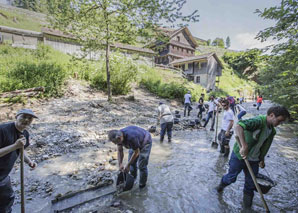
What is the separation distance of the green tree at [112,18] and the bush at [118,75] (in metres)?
2.95

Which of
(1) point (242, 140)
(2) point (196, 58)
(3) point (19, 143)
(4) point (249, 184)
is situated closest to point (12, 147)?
(3) point (19, 143)

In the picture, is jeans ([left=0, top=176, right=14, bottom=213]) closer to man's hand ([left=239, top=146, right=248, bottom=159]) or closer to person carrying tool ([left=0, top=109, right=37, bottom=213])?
person carrying tool ([left=0, top=109, right=37, bottom=213])

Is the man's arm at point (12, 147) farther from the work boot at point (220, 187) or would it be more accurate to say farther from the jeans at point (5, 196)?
the work boot at point (220, 187)

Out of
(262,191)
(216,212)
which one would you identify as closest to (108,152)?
(216,212)

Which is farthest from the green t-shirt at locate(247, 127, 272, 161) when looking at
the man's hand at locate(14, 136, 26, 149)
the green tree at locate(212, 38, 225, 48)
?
the green tree at locate(212, 38, 225, 48)

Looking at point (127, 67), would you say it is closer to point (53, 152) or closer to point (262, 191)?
point (53, 152)

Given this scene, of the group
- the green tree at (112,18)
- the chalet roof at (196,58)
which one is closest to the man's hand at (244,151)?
the green tree at (112,18)

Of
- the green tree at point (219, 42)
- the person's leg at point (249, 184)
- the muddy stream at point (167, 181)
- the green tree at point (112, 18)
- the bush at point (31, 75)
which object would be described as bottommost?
the muddy stream at point (167, 181)

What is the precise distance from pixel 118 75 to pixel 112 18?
4.35m

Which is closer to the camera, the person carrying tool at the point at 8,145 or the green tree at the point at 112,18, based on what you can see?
the person carrying tool at the point at 8,145

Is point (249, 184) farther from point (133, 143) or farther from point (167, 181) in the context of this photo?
point (133, 143)

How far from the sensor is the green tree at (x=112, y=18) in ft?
29.3

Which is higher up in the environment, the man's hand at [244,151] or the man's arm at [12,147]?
the man's arm at [12,147]

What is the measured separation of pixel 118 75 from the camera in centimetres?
1281
